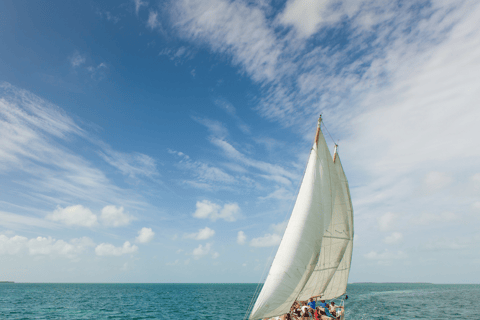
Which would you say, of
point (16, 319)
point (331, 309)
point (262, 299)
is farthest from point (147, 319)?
point (262, 299)

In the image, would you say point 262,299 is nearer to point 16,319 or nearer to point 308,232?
point 308,232

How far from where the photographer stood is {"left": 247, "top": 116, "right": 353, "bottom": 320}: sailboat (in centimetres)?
1784

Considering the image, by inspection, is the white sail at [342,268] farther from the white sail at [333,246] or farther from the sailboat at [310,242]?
the sailboat at [310,242]

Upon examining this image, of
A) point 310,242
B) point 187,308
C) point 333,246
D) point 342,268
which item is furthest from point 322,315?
point 187,308

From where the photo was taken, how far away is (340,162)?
99.4ft

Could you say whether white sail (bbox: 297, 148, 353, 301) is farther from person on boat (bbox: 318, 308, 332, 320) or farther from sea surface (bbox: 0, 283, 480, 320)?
sea surface (bbox: 0, 283, 480, 320)

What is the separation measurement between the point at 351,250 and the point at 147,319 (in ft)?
113

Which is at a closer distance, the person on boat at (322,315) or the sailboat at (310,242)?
the sailboat at (310,242)

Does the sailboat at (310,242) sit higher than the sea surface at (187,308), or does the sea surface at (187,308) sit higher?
the sailboat at (310,242)

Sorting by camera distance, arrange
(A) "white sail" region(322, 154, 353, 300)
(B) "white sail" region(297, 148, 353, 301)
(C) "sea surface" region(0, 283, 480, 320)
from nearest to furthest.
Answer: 1. (B) "white sail" region(297, 148, 353, 301)
2. (A) "white sail" region(322, 154, 353, 300)
3. (C) "sea surface" region(0, 283, 480, 320)

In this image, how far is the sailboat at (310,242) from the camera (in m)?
17.8

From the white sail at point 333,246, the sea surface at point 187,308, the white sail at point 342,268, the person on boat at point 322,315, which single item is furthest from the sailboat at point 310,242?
the sea surface at point 187,308

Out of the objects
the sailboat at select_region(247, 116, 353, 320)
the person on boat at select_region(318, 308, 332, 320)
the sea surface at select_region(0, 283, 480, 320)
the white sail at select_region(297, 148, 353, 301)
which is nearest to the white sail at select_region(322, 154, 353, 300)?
the white sail at select_region(297, 148, 353, 301)

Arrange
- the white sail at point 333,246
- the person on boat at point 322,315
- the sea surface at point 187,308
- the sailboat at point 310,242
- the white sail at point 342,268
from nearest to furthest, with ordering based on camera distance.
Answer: the sailboat at point 310,242
the person on boat at point 322,315
the white sail at point 333,246
the white sail at point 342,268
the sea surface at point 187,308
